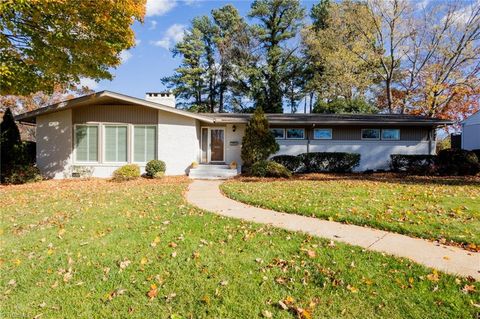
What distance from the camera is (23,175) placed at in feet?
41.7

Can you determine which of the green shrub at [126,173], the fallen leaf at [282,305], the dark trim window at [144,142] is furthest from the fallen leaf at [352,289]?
the dark trim window at [144,142]

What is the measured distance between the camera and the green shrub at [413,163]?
1466cm

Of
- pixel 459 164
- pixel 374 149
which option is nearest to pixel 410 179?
pixel 459 164

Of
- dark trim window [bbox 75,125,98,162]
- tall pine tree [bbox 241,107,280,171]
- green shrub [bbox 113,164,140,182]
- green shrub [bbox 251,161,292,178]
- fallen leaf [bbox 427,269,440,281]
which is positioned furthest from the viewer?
dark trim window [bbox 75,125,98,162]

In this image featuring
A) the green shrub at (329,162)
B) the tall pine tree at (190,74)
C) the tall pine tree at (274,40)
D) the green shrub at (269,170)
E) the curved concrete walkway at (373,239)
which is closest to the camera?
the curved concrete walkway at (373,239)

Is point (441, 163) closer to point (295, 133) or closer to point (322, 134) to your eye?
point (322, 134)

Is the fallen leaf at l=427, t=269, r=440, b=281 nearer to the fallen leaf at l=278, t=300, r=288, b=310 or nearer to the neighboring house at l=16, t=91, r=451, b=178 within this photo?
the fallen leaf at l=278, t=300, r=288, b=310

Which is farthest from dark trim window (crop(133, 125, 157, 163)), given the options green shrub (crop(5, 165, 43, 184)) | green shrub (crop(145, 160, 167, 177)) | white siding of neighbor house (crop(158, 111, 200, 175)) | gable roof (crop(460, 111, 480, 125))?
gable roof (crop(460, 111, 480, 125))

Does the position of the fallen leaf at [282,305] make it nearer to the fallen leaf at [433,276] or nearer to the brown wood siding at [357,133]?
the fallen leaf at [433,276]

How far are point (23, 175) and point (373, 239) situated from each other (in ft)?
46.8

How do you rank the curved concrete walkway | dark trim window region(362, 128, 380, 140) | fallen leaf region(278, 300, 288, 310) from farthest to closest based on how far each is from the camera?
1. dark trim window region(362, 128, 380, 140)
2. the curved concrete walkway
3. fallen leaf region(278, 300, 288, 310)

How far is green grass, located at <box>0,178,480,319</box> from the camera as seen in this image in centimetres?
299

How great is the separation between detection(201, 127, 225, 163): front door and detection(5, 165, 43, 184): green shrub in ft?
26.7

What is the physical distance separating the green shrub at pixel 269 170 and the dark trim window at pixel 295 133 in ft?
12.5
